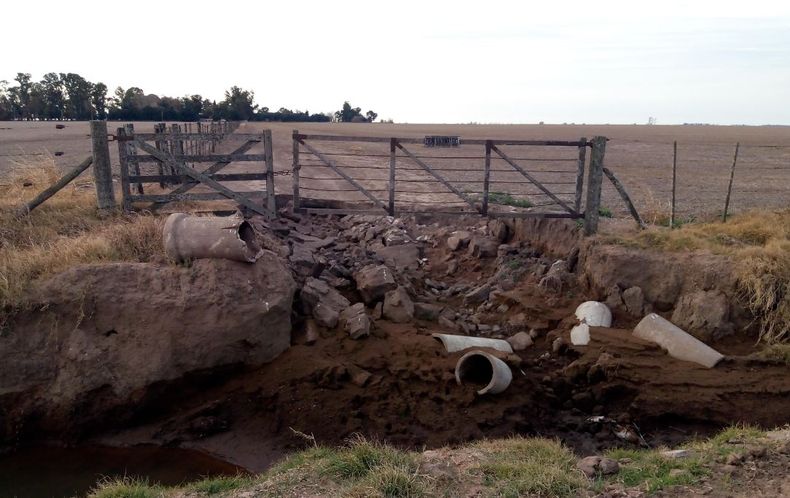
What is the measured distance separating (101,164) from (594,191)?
25.5 ft

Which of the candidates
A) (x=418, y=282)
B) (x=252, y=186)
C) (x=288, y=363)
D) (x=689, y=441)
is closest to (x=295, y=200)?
(x=418, y=282)

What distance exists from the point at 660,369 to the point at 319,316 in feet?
14.6

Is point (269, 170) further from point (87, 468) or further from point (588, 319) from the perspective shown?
point (588, 319)

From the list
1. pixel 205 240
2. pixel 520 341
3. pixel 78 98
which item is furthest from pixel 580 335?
pixel 78 98

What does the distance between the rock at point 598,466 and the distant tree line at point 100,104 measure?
5817cm

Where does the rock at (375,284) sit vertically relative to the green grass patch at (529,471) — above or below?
above

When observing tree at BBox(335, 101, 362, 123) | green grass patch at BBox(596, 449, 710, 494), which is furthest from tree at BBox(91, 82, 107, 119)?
green grass patch at BBox(596, 449, 710, 494)

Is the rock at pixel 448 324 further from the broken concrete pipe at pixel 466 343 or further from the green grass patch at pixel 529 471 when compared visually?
the green grass patch at pixel 529 471

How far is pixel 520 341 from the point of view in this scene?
845cm

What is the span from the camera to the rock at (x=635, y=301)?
8773 mm

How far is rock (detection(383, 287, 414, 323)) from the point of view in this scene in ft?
28.9

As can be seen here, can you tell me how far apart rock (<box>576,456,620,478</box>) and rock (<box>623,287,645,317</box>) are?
13.7 ft

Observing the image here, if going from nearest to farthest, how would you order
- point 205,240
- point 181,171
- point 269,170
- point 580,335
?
point 205,240
point 580,335
point 181,171
point 269,170

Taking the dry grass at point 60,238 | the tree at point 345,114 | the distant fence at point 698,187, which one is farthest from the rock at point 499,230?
the tree at point 345,114
